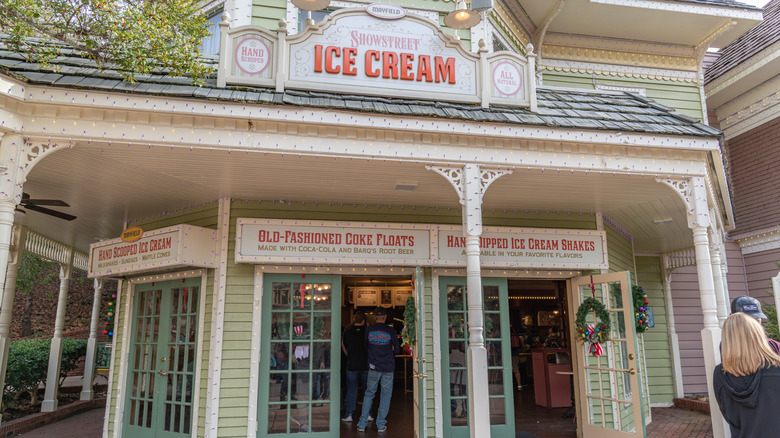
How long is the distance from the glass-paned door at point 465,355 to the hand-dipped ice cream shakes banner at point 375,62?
2849mm

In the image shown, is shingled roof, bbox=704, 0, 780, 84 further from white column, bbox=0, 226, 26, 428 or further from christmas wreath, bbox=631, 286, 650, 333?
white column, bbox=0, 226, 26, 428

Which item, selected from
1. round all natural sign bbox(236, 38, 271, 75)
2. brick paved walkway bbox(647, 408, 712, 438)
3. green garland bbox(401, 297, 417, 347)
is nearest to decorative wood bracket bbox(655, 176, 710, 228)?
green garland bbox(401, 297, 417, 347)

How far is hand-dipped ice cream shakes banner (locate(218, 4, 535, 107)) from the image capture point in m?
5.89

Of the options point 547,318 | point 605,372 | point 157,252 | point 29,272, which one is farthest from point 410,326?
point 29,272

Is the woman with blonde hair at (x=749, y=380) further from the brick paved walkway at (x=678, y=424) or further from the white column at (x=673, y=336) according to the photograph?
the white column at (x=673, y=336)

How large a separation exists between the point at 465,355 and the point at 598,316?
6.34 feet

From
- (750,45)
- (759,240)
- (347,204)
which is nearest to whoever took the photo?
(347,204)

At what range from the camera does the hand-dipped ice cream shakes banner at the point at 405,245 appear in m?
7.10

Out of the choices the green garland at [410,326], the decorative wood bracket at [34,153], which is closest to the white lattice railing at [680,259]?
the green garland at [410,326]

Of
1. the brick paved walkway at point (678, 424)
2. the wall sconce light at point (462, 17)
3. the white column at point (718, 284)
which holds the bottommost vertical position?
the brick paved walkway at point (678, 424)

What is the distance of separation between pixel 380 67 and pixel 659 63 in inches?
300

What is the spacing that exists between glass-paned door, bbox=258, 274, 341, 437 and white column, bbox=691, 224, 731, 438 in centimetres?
451

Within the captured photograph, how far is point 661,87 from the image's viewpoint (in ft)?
36.2

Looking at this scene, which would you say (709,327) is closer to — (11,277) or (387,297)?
(387,297)
